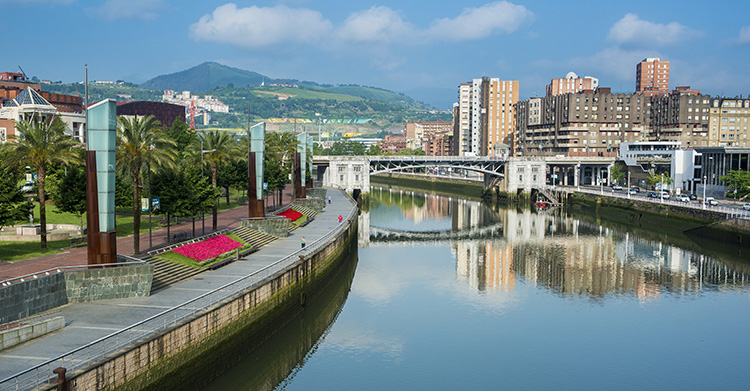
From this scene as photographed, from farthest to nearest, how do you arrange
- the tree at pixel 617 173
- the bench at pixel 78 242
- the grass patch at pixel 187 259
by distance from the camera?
the tree at pixel 617 173, the bench at pixel 78 242, the grass patch at pixel 187 259

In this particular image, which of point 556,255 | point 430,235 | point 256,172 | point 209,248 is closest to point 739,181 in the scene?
point 556,255

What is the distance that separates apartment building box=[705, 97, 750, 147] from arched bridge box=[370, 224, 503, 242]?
316 feet

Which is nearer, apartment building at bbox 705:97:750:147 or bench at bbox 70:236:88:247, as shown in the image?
bench at bbox 70:236:88:247

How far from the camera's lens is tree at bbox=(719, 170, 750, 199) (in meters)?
85.0

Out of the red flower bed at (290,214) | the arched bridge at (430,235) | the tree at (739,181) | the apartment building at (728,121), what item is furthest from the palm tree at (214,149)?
the apartment building at (728,121)

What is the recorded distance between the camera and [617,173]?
132250 millimetres

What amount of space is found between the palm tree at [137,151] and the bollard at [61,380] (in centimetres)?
1878

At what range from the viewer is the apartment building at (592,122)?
156125 mm

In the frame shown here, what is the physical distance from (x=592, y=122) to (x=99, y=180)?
5583 inches

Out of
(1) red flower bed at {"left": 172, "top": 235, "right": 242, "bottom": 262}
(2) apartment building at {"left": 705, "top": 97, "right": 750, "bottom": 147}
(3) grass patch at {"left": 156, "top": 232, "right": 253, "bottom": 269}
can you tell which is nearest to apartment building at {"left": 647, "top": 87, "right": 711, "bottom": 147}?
(2) apartment building at {"left": 705, "top": 97, "right": 750, "bottom": 147}

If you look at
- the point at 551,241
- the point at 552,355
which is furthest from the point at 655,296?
the point at 551,241

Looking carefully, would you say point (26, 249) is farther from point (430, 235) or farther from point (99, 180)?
point (430, 235)

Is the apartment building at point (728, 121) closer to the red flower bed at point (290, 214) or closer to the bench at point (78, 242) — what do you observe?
the red flower bed at point (290, 214)

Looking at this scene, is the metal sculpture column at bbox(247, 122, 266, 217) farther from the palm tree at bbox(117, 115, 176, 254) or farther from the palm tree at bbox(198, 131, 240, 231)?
the palm tree at bbox(117, 115, 176, 254)
